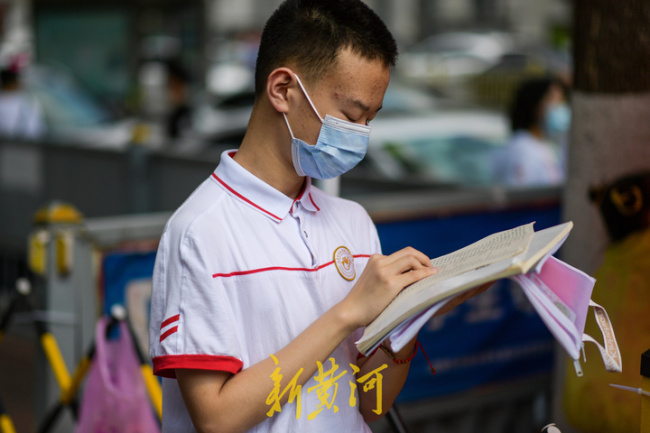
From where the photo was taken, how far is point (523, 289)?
1.54 metres

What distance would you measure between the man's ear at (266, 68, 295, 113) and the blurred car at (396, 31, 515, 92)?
70.7 ft

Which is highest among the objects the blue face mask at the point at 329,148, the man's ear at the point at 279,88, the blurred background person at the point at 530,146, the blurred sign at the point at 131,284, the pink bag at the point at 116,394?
the man's ear at the point at 279,88

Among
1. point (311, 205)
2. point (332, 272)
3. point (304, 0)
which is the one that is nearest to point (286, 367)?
point (332, 272)

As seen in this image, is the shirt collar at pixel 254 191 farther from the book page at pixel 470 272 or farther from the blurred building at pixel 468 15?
the blurred building at pixel 468 15

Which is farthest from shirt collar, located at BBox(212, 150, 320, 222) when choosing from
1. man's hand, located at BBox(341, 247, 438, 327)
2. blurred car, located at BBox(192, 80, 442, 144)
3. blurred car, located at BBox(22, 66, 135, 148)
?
blurred car, located at BBox(22, 66, 135, 148)

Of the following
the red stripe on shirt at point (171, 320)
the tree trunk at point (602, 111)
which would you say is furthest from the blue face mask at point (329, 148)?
the tree trunk at point (602, 111)

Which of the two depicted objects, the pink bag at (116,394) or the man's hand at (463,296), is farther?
the pink bag at (116,394)

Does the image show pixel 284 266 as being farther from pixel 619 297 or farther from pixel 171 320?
pixel 619 297

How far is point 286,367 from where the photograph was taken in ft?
5.46

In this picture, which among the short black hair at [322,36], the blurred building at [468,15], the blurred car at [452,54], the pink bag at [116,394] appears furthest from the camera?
the blurred building at [468,15]

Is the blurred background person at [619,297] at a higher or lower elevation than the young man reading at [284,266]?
lower

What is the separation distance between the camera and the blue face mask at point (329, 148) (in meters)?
1.77

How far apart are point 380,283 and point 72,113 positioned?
31.8ft

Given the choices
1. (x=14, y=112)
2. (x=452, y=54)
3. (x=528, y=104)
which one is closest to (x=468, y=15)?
(x=452, y=54)
